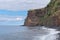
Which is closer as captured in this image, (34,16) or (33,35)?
(33,35)

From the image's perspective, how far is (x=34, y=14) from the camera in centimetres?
14288

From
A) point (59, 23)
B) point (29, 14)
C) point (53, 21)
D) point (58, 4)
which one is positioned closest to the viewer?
point (59, 23)

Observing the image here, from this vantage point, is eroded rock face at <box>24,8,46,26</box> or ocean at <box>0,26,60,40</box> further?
eroded rock face at <box>24,8,46,26</box>

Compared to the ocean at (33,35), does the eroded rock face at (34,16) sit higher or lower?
lower

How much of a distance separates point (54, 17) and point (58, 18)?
16.3 ft

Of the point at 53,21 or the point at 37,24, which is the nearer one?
the point at 53,21

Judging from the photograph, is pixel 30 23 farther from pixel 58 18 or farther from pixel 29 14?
pixel 58 18

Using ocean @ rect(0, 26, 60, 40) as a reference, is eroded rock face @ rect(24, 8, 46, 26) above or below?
below

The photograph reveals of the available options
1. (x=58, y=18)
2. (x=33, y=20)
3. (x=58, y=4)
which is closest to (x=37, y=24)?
(x=33, y=20)

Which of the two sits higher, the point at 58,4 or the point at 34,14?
the point at 58,4

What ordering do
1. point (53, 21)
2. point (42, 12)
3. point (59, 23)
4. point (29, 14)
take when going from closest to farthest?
1. point (59, 23)
2. point (53, 21)
3. point (42, 12)
4. point (29, 14)

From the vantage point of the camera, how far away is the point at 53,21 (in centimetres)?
9800

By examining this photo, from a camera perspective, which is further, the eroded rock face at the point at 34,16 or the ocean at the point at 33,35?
the eroded rock face at the point at 34,16

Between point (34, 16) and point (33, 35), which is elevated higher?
point (33, 35)
